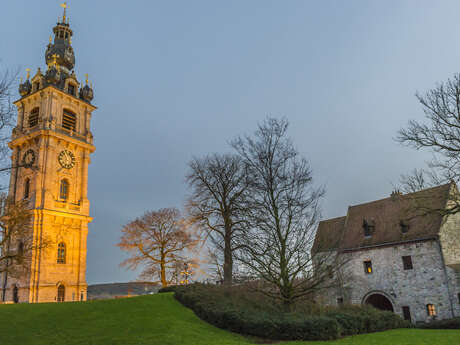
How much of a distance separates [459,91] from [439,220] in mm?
17034

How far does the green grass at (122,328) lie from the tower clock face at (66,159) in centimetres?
2805

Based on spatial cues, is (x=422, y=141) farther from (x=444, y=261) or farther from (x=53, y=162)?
(x=53, y=162)

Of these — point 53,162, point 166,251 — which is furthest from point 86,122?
point 166,251

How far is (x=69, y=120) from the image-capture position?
49000 mm

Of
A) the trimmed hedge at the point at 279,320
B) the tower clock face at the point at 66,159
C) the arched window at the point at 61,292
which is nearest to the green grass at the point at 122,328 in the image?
the trimmed hedge at the point at 279,320

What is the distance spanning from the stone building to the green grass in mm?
13180

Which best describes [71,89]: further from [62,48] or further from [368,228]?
[368,228]

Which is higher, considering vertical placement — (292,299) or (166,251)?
(166,251)

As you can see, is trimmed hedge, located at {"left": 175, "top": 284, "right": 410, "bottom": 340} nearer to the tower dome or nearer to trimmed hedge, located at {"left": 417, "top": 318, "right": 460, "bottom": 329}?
trimmed hedge, located at {"left": 417, "top": 318, "right": 460, "bottom": 329}

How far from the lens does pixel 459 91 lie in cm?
1939

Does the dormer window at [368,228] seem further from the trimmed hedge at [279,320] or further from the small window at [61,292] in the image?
the small window at [61,292]

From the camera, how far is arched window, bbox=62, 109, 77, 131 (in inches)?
1903

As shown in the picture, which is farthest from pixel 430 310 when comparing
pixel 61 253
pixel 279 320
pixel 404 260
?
pixel 61 253

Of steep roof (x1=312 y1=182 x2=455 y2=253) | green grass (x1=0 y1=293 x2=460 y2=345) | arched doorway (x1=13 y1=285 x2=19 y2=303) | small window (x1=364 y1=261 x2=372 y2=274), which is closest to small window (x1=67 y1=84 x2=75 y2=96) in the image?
arched doorway (x1=13 y1=285 x2=19 y2=303)
